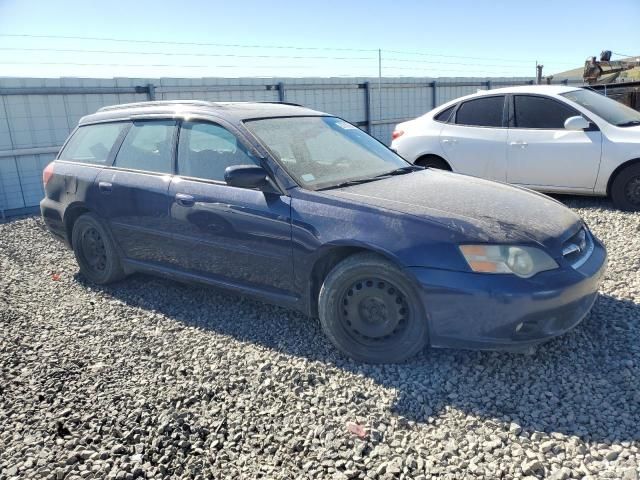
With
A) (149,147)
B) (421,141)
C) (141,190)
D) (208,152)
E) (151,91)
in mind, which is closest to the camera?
(208,152)

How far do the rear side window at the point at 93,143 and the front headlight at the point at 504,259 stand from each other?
131 inches

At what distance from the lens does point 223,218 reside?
3.77m

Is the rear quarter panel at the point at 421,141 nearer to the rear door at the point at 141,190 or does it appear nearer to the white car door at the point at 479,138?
the white car door at the point at 479,138

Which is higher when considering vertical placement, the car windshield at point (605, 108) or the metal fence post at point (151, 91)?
the metal fence post at point (151, 91)

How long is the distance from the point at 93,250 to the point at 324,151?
2.44 meters

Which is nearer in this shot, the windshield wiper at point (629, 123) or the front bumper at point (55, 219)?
the front bumper at point (55, 219)

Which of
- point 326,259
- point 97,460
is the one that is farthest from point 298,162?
point 97,460

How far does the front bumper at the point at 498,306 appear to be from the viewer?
9.50 ft

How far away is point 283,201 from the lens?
352cm

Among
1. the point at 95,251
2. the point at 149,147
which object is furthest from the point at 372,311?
the point at 95,251

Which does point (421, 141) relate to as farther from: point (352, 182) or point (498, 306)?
point (498, 306)

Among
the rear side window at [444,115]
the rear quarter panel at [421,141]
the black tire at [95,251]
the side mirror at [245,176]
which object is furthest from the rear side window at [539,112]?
the black tire at [95,251]

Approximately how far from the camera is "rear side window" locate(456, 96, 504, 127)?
718cm

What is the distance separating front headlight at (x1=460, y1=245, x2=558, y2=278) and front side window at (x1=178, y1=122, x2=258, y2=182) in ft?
5.38
